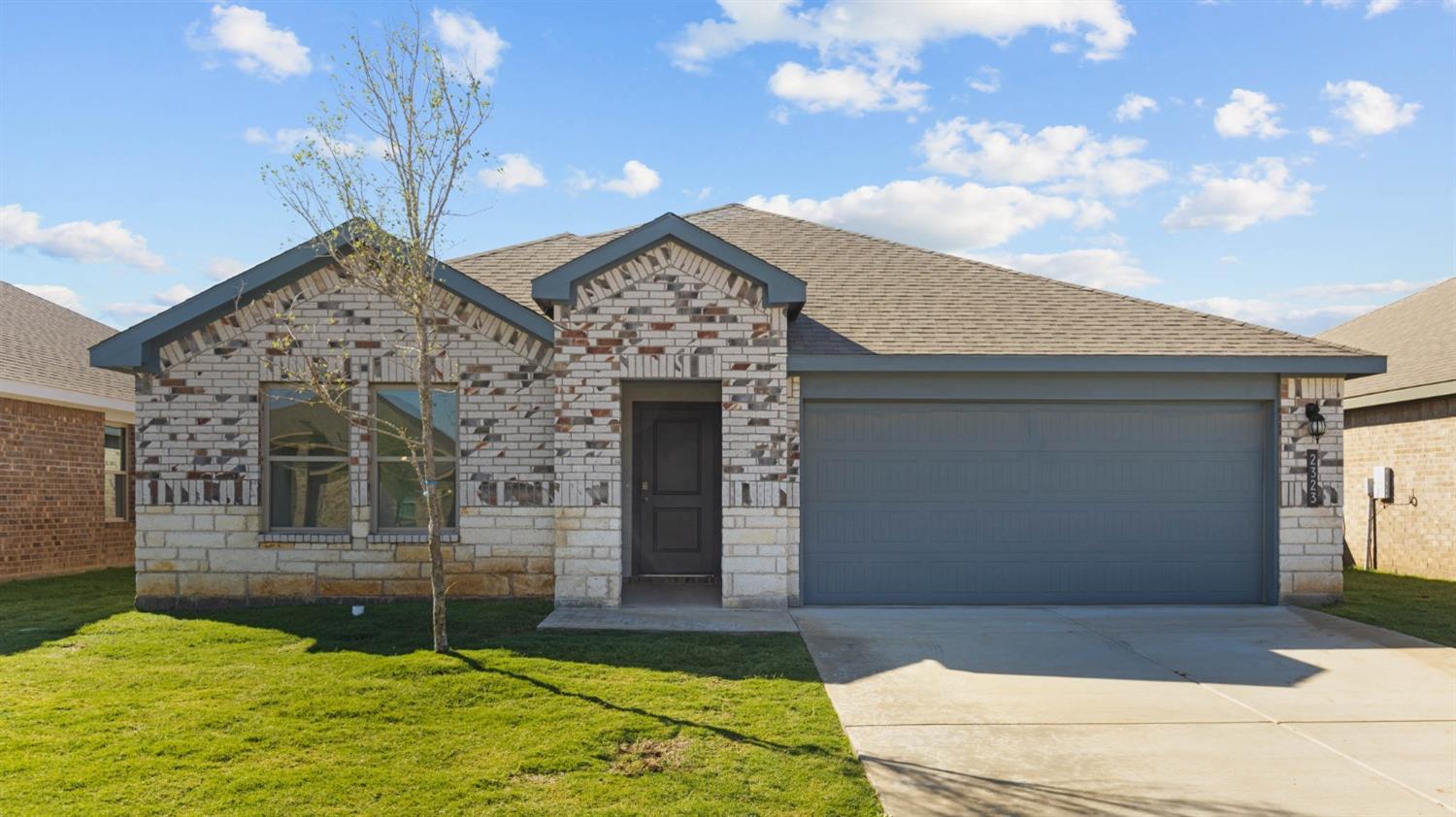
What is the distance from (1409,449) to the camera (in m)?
15.2

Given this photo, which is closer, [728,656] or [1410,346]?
[728,656]

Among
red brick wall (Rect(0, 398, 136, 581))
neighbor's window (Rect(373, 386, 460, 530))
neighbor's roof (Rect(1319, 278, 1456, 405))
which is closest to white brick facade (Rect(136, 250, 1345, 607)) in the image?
neighbor's window (Rect(373, 386, 460, 530))

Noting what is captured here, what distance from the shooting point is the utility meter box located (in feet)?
51.2

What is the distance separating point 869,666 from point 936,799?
2.83m

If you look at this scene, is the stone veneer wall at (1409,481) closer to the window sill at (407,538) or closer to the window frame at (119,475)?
the window sill at (407,538)

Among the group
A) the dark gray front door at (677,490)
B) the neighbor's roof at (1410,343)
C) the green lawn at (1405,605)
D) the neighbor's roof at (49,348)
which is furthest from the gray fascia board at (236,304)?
the neighbor's roof at (1410,343)

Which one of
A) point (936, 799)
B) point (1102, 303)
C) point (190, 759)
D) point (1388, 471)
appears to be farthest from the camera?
point (1388, 471)

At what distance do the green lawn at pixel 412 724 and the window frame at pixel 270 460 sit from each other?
1.61 metres

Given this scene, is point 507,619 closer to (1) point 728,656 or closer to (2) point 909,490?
(1) point 728,656

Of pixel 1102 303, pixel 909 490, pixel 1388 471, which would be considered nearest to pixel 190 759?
pixel 909 490

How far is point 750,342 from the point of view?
34.3 ft

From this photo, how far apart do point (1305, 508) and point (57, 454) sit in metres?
17.0

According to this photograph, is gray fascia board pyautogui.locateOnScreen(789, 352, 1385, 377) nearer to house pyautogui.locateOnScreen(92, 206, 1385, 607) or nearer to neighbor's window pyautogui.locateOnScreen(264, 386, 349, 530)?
house pyautogui.locateOnScreen(92, 206, 1385, 607)

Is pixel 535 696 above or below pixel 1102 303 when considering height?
below
